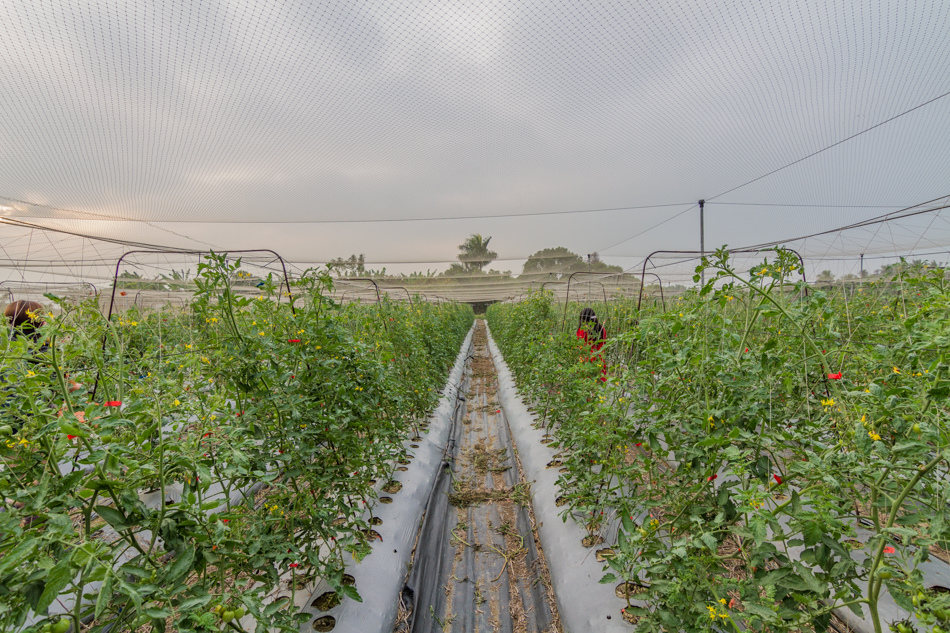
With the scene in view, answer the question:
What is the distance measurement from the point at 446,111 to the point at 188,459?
214 inches

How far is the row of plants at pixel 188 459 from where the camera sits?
0.77m

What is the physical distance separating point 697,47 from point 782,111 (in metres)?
1.97

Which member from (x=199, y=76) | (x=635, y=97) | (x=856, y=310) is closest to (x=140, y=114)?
(x=199, y=76)

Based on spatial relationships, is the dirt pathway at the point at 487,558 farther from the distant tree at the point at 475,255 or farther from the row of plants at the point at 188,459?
the distant tree at the point at 475,255

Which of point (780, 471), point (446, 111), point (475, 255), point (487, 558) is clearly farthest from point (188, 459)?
point (475, 255)

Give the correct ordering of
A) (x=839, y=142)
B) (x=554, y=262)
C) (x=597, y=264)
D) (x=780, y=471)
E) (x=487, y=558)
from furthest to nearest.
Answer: (x=554, y=262) < (x=597, y=264) < (x=839, y=142) < (x=487, y=558) < (x=780, y=471)

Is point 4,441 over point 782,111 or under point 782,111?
under

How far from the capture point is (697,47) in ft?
14.5

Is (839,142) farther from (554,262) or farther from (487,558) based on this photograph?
(554,262)

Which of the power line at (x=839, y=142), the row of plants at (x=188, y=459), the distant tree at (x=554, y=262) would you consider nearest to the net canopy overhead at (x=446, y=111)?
the power line at (x=839, y=142)

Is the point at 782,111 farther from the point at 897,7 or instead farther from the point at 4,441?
the point at 4,441

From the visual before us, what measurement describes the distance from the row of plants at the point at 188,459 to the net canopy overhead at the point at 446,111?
2.96 metres

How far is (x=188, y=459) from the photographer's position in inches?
35.4

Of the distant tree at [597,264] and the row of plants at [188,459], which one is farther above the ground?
the distant tree at [597,264]
